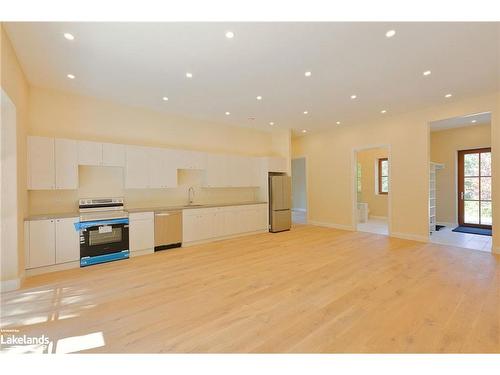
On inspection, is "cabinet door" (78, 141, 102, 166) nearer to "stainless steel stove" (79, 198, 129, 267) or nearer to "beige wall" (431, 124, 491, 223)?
"stainless steel stove" (79, 198, 129, 267)

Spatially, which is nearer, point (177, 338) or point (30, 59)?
point (177, 338)

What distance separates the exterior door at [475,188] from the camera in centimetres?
674

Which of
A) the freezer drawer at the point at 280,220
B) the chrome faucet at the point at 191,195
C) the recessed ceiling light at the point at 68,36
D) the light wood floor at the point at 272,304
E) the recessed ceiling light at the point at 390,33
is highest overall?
the recessed ceiling light at the point at 68,36


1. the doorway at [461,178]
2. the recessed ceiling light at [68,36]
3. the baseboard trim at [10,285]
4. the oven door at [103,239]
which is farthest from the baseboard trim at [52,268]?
the doorway at [461,178]

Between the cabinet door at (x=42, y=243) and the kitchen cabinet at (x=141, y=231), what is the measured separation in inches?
44.8

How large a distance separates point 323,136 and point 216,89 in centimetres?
448

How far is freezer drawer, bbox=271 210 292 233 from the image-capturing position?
6719 mm

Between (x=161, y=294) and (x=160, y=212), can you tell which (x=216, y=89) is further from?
(x=161, y=294)

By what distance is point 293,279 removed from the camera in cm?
336

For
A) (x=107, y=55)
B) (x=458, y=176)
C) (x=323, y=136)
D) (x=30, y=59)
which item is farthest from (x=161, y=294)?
(x=458, y=176)

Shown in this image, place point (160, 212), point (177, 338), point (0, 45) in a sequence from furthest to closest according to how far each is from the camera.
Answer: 1. point (160, 212)
2. point (0, 45)
3. point (177, 338)

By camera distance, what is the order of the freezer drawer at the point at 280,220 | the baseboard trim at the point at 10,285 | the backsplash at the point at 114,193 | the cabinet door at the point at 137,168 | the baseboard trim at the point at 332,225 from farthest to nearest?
the baseboard trim at the point at 332,225, the freezer drawer at the point at 280,220, the cabinet door at the point at 137,168, the backsplash at the point at 114,193, the baseboard trim at the point at 10,285

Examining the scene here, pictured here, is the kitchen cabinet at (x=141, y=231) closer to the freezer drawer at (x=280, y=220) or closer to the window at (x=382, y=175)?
the freezer drawer at (x=280, y=220)

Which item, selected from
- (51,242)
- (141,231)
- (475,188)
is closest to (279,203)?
(141,231)
